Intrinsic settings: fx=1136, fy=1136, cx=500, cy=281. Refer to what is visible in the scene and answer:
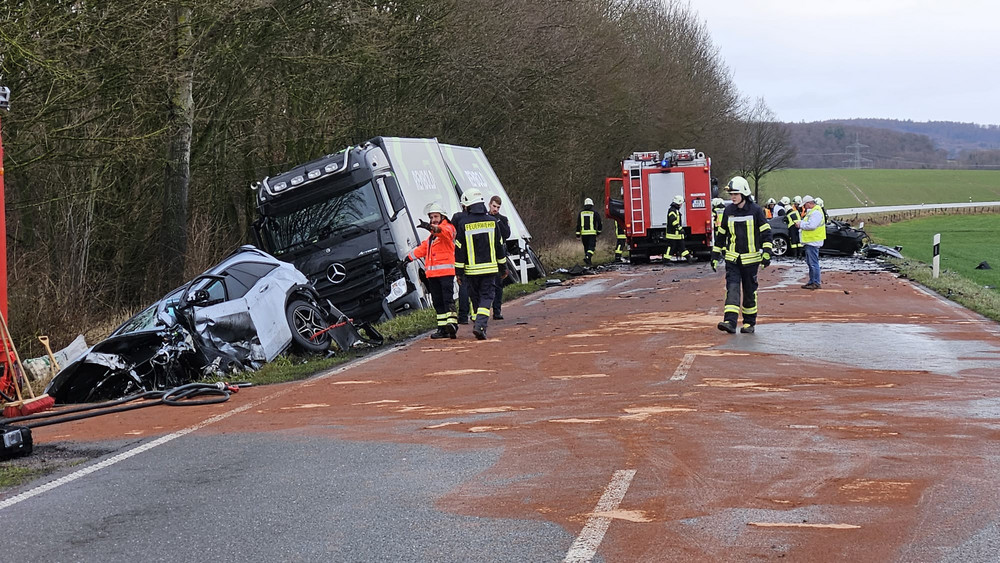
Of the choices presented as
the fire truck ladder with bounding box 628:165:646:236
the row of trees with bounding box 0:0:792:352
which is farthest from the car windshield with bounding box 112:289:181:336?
the fire truck ladder with bounding box 628:165:646:236

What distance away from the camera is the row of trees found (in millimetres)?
13547

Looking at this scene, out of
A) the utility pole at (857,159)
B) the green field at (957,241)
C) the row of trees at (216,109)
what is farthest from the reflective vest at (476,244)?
the utility pole at (857,159)

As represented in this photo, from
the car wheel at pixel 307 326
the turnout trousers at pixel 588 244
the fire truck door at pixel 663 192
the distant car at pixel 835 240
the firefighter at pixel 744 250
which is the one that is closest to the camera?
the car wheel at pixel 307 326

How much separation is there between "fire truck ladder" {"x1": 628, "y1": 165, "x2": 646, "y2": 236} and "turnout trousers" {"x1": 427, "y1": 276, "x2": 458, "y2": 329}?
17.5 metres

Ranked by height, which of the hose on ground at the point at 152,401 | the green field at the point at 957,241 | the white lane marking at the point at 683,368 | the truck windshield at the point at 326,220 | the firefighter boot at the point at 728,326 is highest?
the truck windshield at the point at 326,220

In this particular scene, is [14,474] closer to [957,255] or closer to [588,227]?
[588,227]

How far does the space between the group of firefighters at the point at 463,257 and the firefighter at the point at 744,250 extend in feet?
9.37

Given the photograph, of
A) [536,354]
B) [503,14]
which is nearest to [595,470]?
[536,354]

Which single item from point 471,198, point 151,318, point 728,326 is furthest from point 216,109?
point 728,326

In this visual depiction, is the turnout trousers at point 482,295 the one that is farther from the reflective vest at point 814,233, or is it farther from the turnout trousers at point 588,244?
the turnout trousers at point 588,244

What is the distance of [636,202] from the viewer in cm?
3106

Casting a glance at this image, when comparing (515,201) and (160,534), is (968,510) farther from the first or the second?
(515,201)

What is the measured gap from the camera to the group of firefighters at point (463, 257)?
13898 mm

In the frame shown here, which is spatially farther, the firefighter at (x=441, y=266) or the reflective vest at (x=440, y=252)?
the reflective vest at (x=440, y=252)
